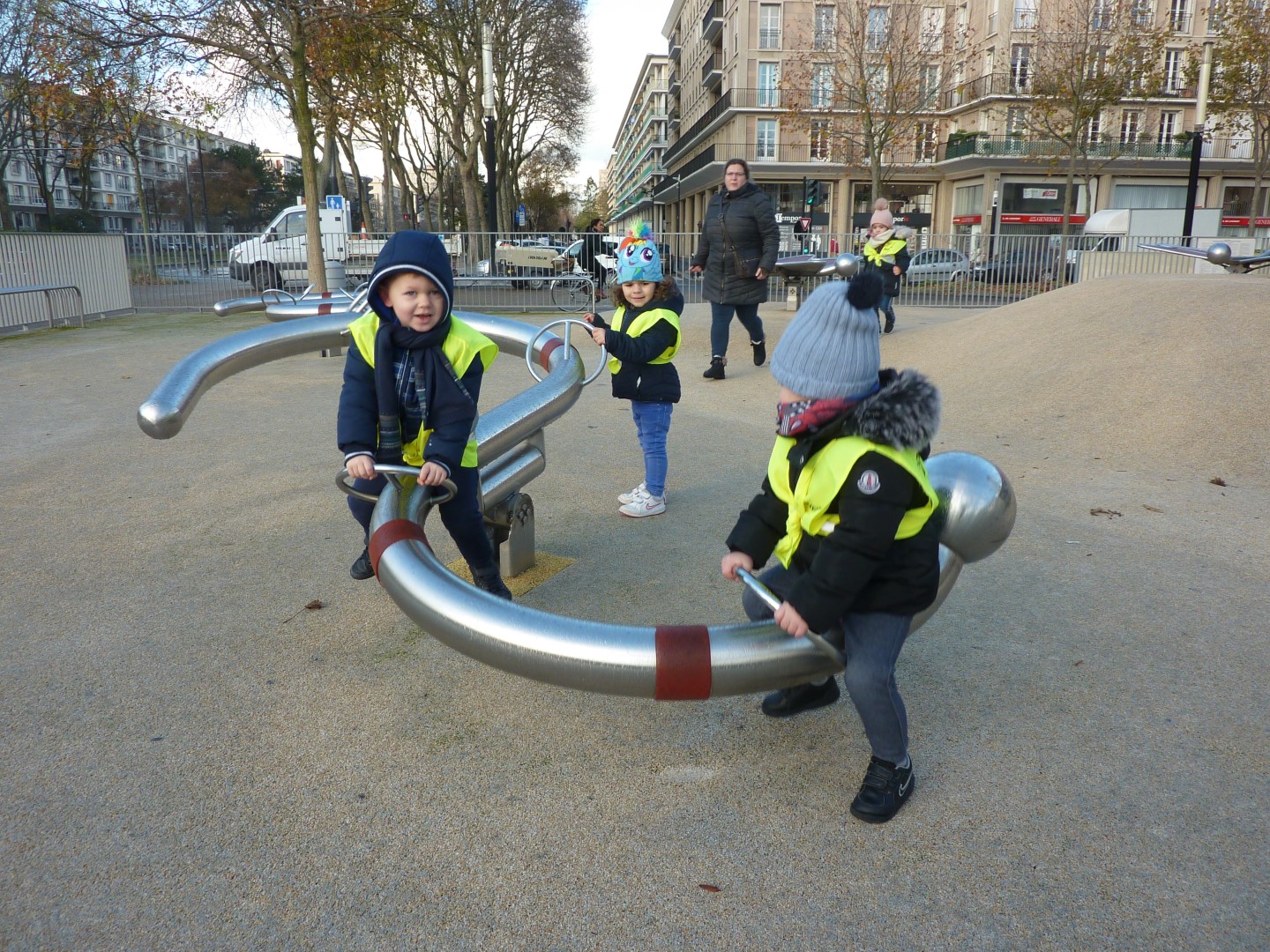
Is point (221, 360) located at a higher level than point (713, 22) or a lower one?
lower

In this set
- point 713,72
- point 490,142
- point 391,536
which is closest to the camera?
point 391,536

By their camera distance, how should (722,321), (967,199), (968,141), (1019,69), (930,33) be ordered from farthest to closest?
(967,199)
(968,141)
(1019,69)
(930,33)
(722,321)

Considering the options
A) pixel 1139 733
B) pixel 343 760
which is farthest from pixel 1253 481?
pixel 343 760

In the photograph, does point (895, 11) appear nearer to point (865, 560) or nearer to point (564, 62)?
point (564, 62)

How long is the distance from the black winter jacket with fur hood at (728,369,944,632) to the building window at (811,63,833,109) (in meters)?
37.3

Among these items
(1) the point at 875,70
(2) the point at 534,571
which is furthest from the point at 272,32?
(1) the point at 875,70

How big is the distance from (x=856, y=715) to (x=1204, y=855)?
97cm

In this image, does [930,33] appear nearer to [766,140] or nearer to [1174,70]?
[766,140]

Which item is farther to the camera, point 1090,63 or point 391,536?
point 1090,63

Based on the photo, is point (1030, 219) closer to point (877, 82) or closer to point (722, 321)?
point (877, 82)

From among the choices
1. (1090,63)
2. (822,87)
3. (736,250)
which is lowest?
(736,250)

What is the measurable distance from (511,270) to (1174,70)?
136 ft

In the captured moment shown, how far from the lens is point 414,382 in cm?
310

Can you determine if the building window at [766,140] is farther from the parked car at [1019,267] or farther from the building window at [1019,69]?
the parked car at [1019,267]
